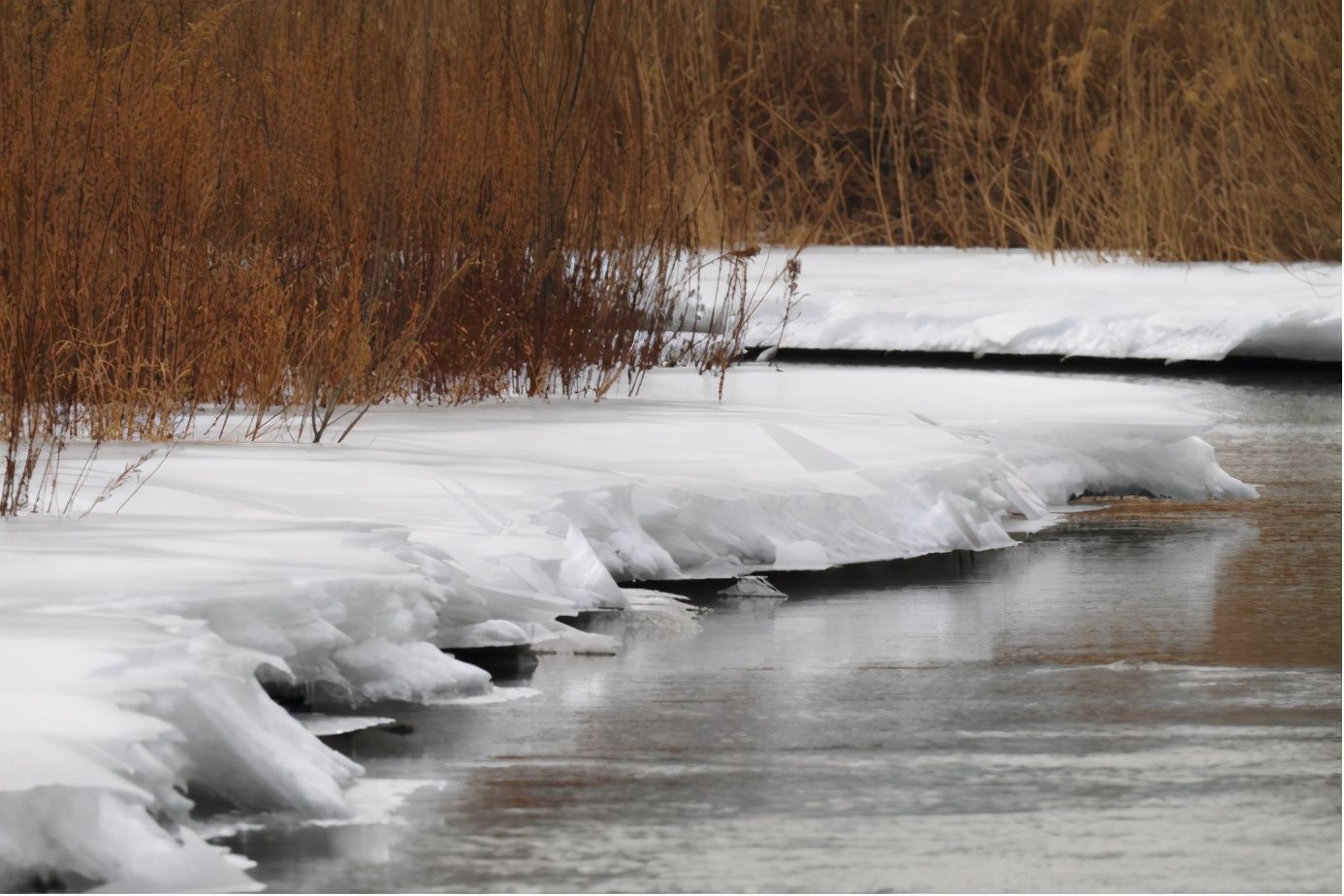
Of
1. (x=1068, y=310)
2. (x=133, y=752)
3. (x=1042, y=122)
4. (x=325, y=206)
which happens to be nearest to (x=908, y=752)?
(x=133, y=752)

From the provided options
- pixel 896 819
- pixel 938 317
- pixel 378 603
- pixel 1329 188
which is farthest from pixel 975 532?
pixel 1329 188

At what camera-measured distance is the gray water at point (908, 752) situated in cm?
390

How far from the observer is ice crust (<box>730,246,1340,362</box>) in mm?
15531

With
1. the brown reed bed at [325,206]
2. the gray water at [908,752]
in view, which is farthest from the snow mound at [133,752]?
the brown reed bed at [325,206]

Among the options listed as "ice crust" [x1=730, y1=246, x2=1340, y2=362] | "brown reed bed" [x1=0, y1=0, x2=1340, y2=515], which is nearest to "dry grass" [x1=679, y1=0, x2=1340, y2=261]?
"brown reed bed" [x1=0, y1=0, x2=1340, y2=515]

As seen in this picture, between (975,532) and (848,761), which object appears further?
(975,532)

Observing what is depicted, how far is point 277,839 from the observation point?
13.4ft

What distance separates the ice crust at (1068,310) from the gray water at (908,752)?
818 centimetres

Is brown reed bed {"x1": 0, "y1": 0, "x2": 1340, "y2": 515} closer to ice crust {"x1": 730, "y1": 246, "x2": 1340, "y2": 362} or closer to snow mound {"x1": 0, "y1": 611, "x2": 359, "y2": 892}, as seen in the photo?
ice crust {"x1": 730, "y1": 246, "x2": 1340, "y2": 362}

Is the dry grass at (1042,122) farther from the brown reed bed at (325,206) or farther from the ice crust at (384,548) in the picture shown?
the ice crust at (384,548)

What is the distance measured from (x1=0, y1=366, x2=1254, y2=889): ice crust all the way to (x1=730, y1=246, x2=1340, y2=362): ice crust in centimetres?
487

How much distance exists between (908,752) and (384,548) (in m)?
1.74

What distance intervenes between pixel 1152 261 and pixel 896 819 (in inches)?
580

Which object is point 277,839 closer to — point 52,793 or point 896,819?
point 52,793
